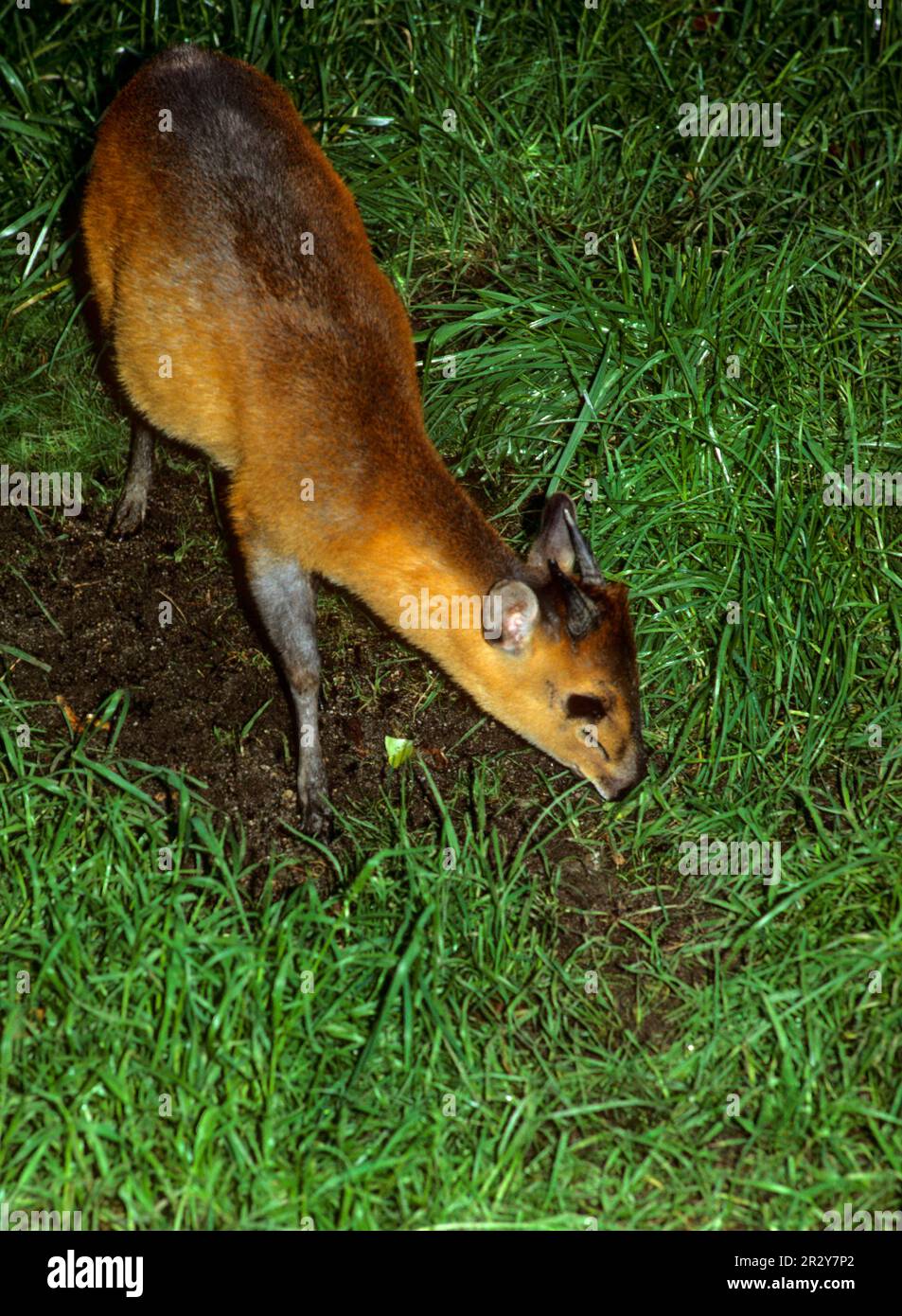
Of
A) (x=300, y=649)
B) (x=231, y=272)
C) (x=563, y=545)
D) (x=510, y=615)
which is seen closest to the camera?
(x=510, y=615)

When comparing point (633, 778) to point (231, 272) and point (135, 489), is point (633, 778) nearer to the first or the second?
point (231, 272)

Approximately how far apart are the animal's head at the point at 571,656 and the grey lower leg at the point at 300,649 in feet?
2.32

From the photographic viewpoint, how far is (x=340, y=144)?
6598 mm

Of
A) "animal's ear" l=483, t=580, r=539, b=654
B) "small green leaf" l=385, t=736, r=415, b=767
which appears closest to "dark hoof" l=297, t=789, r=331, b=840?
"small green leaf" l=385, t=736, r=415, b=767

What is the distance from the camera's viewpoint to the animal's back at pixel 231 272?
4.90 metres

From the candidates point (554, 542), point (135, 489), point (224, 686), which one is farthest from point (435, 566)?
point (135, 489)

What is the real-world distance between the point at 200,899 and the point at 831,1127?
83.5 inches

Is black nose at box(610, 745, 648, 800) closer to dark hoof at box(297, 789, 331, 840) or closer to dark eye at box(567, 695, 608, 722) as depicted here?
dark eye at box(567, 695, 608, 722)

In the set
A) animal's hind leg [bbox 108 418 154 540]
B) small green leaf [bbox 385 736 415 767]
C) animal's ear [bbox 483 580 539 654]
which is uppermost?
animal's hind leg [bbox 108 418 154 540]

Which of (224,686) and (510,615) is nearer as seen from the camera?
(510,615)

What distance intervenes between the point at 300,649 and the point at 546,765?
3.55 ft

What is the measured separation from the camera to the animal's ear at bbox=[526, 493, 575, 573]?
495 cm

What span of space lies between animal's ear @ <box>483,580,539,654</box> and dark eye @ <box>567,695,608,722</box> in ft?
0.91

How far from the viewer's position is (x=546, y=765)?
5.47 meters
